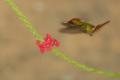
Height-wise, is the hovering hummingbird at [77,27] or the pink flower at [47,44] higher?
the hovering hummingbird at [77,27]

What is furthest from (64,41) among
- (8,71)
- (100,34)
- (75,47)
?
(8,71)

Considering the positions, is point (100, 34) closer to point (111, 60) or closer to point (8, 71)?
point (111, 60)

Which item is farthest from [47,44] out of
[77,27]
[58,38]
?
[77,27]

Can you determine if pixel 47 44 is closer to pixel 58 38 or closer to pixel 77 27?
pixel 58 38
